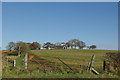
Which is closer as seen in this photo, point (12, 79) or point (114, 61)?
point (12, 79)

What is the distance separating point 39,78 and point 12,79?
1440mm

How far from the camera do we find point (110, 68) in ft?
48.7

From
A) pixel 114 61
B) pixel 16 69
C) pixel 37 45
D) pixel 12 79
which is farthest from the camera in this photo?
pixel 37 45

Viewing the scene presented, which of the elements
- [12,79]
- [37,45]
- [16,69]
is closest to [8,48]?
[37,45]

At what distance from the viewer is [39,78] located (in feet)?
34.9

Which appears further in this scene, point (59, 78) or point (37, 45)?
point (37, 45)

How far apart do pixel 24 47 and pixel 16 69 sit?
31.7 metres

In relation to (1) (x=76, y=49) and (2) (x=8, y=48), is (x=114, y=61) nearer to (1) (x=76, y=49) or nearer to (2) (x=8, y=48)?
(2) (x=8, y=48)

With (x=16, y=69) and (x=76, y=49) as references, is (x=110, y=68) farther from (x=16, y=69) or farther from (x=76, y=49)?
(x=76, y=49)

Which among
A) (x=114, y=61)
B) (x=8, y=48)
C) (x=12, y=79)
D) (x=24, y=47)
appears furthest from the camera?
(x=8, y=48)

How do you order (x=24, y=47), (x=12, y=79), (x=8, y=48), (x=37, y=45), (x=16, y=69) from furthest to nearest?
(x=37, y=45) < (x=8, y=48) < (x=24, y=47) < (x=16, y=69) < (x=12, y=79)

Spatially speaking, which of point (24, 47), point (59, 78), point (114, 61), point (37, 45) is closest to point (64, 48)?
point (37, 45)

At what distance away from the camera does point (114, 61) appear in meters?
15.8

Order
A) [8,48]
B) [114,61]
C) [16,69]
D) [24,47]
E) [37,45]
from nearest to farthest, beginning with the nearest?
[16,69] < [114,61] < [24,47] < [8,48] < [37,45]
